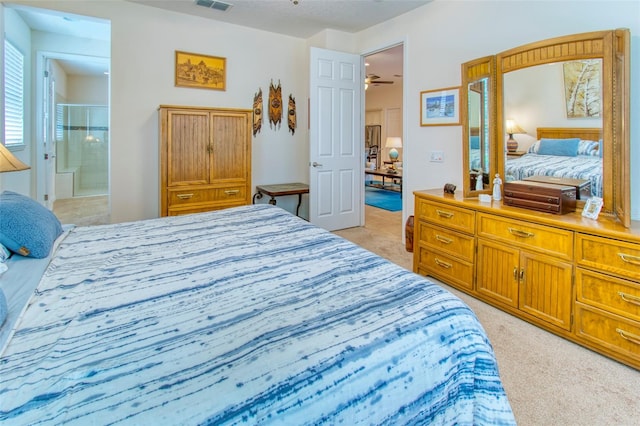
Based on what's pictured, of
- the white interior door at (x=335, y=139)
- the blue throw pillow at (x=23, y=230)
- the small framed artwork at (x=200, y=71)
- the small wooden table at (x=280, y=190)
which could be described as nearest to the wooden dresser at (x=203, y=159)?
the small wooden table at (x=280, y=190)

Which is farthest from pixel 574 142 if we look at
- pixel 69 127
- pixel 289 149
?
pixel 69 127

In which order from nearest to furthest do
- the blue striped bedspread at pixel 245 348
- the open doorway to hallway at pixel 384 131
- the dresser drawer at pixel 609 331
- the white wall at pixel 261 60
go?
the blue striped bedspread at pixel 245 348 < the dresser drawer at pixel 609 331 < the white wall at pixel 261 60 < the open doorway to hallway at pixel 384 131

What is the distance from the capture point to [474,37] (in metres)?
3.26

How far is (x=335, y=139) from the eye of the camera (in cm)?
472

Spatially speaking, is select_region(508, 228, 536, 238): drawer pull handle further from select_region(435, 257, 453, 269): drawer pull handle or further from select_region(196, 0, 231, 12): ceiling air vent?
select_region(196, 0, 231, 12): ceiling air vent

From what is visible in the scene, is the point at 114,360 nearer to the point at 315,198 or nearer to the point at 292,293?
the point at 292,293

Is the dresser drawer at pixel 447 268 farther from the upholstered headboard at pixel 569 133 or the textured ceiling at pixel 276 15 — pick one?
the textured ceiling at pixel 276 15

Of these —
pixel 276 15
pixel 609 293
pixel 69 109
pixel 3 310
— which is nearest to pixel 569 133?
pixel 609 293

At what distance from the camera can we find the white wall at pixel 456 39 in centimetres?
231

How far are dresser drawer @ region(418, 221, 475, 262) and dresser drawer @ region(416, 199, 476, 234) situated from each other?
6 cm

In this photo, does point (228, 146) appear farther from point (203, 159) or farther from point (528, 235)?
point (528, 235)

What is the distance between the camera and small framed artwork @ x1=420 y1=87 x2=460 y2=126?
3.49 metres

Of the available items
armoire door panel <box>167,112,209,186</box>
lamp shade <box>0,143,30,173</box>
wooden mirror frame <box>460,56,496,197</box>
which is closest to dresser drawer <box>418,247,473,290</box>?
wooden mirror frame <box>460,56,496,197</box>

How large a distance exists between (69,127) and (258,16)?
485cm
